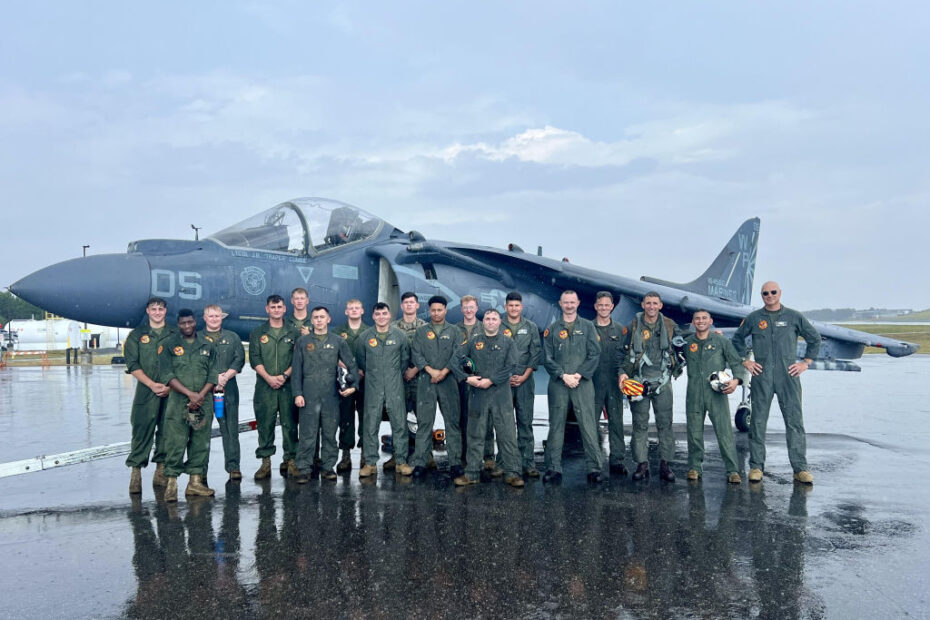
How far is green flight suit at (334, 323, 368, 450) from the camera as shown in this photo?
683cm

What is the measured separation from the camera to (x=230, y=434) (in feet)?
20.9

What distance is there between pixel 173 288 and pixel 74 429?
477 centimetres

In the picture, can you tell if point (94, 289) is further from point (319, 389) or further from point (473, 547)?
point (473, 547)

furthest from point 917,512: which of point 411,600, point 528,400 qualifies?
point 411,600

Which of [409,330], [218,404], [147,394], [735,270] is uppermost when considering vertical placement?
[735,270]

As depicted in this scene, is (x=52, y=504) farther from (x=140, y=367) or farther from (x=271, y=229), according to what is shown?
(x=271, y=229)

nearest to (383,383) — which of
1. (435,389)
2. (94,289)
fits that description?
(435,389)

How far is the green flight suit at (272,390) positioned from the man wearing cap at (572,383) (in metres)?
2.45

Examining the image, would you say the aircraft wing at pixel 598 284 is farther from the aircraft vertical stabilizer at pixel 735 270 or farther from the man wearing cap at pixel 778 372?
the aircraft vertical stabilizer at pixel 735 270

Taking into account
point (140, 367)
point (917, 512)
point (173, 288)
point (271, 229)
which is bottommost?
point (917, 512)

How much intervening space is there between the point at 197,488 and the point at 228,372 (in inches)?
41.5

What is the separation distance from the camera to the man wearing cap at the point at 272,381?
256 inches

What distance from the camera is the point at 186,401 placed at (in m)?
5.92

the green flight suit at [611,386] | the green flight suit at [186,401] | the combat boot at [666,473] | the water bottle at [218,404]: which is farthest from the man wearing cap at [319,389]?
the combat boot at [666,473]
